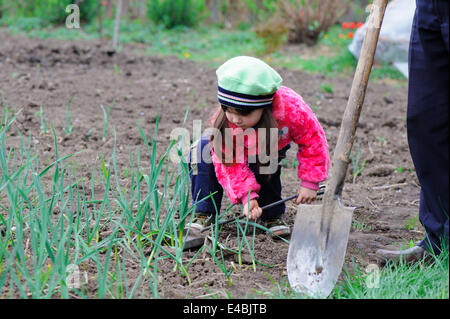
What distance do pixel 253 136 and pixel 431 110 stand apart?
757mm

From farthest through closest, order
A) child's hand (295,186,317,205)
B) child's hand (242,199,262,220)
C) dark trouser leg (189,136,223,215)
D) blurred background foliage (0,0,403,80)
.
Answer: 1. blurred background foliage (0,0,403,80)
2. dark trouser leg (189,136,223,215)
3. child's hand (295,186,317,205)
4. child's hand (242,199,262,220)

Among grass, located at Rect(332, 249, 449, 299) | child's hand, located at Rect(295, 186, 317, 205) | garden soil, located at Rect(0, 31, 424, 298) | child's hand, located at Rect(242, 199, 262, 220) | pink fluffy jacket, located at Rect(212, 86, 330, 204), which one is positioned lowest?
garden soil, located at Rect(0, 31, 424, 298)

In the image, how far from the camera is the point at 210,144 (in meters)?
2.61

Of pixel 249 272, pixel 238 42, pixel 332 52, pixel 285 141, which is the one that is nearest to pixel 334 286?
pixel 249 272

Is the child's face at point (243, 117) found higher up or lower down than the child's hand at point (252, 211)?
higher up

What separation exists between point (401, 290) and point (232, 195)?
2.79ft

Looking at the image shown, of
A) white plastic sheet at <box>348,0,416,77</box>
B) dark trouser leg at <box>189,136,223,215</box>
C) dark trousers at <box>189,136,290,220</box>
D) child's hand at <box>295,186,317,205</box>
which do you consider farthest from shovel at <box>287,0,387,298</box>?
white plastic sheet at <box>348,0,416,77</box>

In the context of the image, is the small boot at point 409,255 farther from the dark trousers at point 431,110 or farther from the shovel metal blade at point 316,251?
the shovel metal blade at point 316,251

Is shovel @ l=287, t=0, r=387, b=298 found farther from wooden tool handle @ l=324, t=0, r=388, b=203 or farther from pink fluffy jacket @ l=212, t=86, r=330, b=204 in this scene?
pink fluffy jacket @ l=212, t=86, r=330, b=204

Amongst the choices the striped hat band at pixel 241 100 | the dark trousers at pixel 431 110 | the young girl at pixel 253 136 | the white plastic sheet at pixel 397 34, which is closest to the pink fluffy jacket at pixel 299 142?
the young girl at pixel 253 136

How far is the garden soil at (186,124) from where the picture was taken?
7.59 ft

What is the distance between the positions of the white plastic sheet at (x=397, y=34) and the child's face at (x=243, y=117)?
15.0 ft

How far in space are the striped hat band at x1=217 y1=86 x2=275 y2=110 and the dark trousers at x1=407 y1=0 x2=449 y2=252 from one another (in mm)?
588

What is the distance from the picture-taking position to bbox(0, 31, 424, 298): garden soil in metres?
2.31
